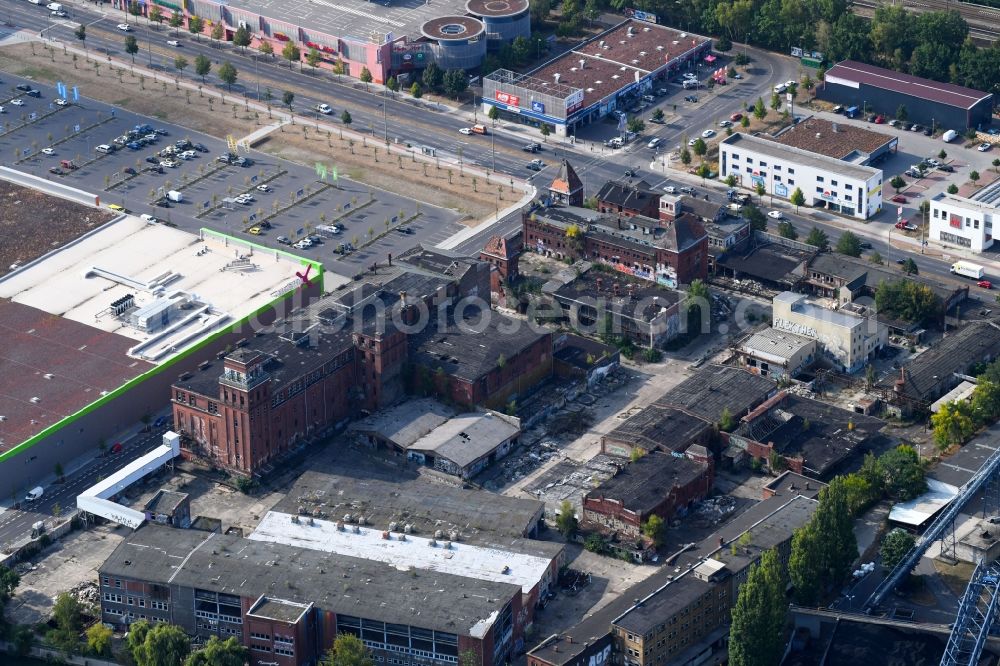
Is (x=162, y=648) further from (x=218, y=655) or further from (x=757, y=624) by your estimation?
(x=757, y=624)

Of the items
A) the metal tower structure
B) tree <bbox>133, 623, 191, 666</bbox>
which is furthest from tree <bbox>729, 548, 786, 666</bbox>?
tree <bbox>133, 623, 191, 666</bbox>

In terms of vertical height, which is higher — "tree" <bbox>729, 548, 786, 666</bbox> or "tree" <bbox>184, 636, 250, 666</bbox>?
"tree" <bbox>729, 548, 786, 666</bbox>

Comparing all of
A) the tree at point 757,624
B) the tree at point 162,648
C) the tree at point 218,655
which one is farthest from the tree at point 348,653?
the tree at point 757,624

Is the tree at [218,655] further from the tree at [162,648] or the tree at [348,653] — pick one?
the tree at [348,653]

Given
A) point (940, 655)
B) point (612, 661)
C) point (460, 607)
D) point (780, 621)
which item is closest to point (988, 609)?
point (940, 655)

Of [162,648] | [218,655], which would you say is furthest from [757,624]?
[162,648]

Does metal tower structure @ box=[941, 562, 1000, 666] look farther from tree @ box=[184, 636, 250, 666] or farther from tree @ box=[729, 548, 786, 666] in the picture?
tree @ box=[184, 636, 250, 666]
